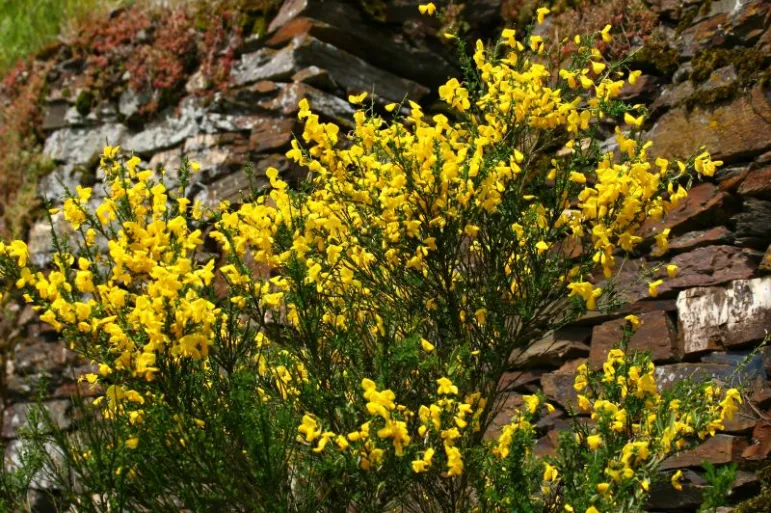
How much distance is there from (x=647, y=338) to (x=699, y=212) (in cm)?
80

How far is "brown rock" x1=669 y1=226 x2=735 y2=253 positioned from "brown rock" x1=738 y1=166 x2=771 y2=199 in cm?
24

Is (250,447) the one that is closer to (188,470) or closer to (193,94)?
(188,470)

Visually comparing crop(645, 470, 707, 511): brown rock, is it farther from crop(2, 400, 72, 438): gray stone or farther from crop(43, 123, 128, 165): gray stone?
crop(43, 123, 128, 165): gray stone

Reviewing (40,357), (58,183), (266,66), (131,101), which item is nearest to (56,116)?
(58,183)

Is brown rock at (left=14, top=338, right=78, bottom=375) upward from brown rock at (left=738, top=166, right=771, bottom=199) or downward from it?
downward

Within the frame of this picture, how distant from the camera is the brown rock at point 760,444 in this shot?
15.1 ft

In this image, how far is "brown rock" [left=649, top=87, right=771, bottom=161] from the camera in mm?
5293

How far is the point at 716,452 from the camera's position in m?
4.73

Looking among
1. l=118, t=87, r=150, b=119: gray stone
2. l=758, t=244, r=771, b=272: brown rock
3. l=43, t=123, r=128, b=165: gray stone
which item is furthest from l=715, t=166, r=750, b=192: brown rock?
l=43, t=123, r=128, b=165: gray stone

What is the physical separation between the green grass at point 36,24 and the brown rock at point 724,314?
6791mm

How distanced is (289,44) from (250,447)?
5005 millimetres

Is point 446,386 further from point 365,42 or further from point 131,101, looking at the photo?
point 131,101

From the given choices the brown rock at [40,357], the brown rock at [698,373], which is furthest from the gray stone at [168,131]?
the brown rock at [698,373]

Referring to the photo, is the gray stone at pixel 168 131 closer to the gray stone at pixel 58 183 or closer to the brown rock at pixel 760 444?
the gray stone at pixel 58 183
